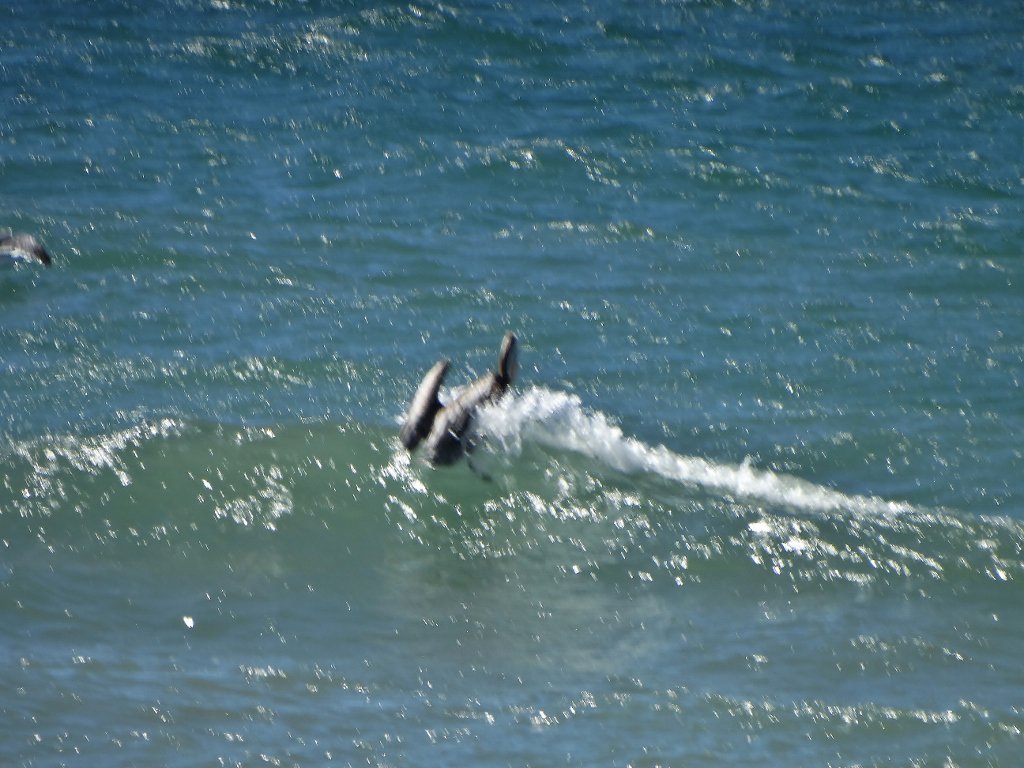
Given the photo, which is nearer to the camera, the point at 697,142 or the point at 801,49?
the point at 697,142

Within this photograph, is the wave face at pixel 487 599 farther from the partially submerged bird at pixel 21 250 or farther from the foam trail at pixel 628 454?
the partially submerged bird at pixel 21 250

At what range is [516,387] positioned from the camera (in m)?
9.83

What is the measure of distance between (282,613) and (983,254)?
7.19m

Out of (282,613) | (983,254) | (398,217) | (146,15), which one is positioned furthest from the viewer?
(146,15)

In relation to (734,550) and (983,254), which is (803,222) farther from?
(734,550)

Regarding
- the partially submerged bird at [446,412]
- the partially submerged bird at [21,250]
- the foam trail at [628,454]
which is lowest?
the foam trail at [628,454]

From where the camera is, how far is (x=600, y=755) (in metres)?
5.97

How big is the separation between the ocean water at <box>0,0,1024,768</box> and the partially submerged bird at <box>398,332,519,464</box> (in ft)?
1.23

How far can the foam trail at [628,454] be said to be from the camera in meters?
8.52

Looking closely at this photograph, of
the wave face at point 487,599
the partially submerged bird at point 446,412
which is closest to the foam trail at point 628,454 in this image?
the wave face at point 487,599

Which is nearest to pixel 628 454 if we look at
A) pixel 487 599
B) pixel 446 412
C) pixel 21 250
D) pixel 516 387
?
pixel 516 387

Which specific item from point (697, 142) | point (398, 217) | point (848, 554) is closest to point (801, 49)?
point (697, 142)

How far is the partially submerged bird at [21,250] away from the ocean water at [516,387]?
17 centimetres

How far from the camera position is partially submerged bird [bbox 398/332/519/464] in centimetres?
780
